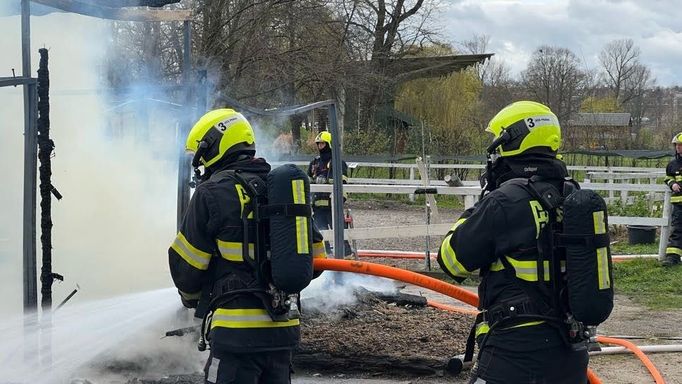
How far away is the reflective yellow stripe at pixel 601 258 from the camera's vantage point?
10.1ft

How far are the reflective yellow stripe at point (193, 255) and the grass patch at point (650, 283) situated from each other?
6272 millimetres

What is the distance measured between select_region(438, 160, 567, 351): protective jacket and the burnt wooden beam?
3.34 m

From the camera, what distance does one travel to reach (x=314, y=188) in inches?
368

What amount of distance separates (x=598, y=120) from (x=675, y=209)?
58.8 feet

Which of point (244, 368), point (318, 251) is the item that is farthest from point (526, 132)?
point (244, 368)

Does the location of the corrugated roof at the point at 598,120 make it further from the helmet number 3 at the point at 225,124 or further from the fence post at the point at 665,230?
the helmet number 3 at the point at 225,124

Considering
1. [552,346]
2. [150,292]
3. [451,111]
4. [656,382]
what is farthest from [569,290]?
[451,111]

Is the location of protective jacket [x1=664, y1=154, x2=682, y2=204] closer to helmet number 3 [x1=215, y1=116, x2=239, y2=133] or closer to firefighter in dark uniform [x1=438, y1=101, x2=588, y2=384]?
firefighter in dark uniform [x1=438, y1=101, x2=588, y2=384]

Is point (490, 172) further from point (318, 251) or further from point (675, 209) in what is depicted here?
point (675, 209)

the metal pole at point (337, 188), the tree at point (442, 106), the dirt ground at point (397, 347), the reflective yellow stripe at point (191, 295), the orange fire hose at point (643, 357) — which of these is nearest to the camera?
the reflective yellow stripe at point (191, 295)

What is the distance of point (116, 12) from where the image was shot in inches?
238

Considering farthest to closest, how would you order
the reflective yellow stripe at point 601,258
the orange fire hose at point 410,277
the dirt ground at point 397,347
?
the dirt ground at point 397,347 < the orange fire hose at point 410,277 < the reflective yellow stripe at point 601,258

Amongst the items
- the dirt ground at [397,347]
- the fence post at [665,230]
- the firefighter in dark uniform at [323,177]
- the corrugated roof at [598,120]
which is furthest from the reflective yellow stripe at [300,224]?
the corrugated roof at [598,120]

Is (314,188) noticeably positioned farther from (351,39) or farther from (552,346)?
(351,39)
